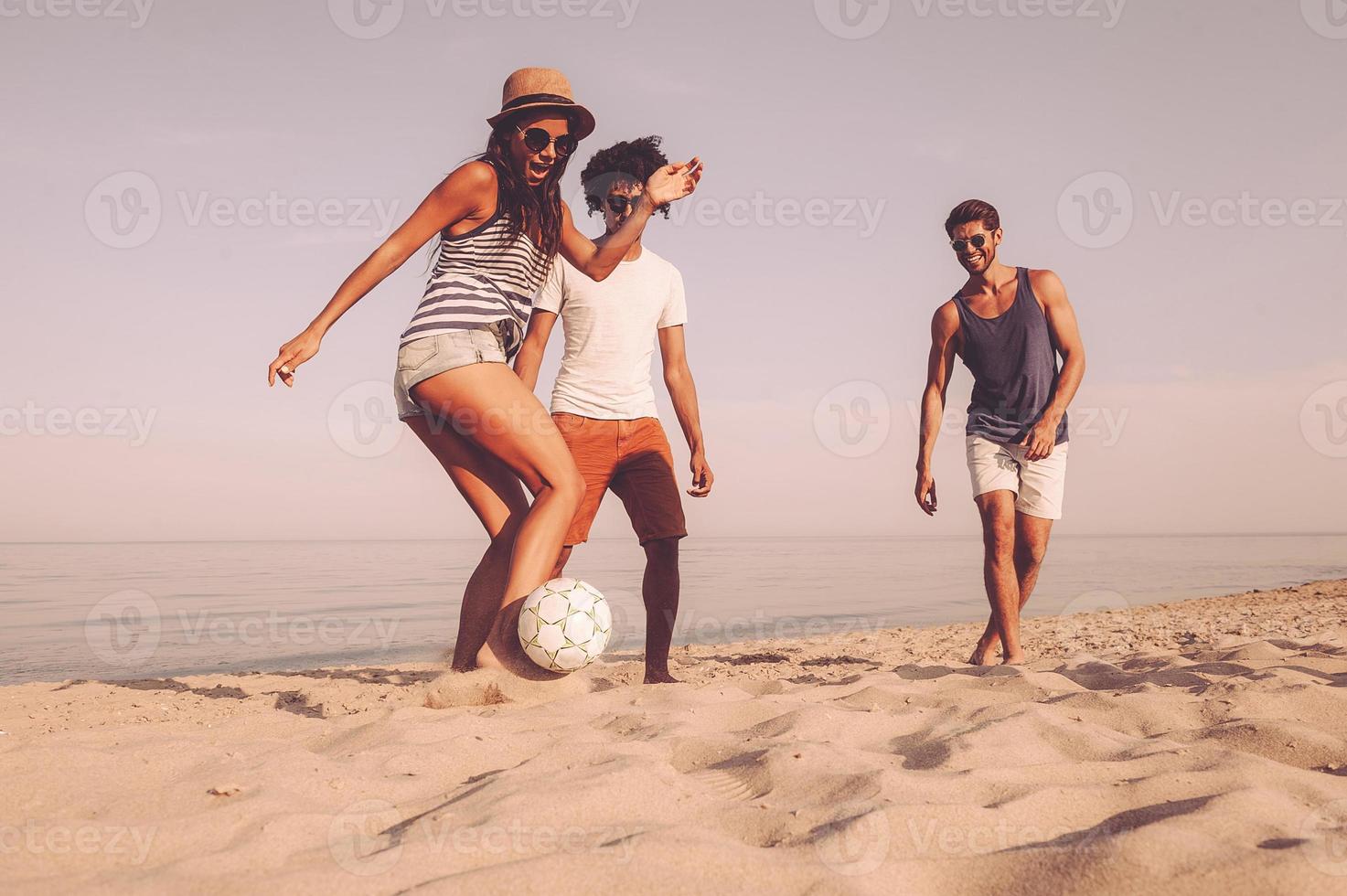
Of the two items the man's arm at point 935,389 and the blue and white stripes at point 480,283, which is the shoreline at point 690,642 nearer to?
the man's arm at point 935,389

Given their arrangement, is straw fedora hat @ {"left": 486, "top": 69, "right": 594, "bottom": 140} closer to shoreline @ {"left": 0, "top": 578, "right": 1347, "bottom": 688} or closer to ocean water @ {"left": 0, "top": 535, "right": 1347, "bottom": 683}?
shoreline @ {"left": 0, "top": 578, "right": 1347, "bottom": 688}

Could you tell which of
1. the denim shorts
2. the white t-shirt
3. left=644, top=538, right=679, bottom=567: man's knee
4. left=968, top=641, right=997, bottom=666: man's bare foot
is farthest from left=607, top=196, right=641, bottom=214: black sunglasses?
left=968, top=641, right=997, bottom=666: man's bare foot

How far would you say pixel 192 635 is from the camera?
8.70 m

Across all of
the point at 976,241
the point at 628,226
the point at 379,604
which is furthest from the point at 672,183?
the point at 379,604

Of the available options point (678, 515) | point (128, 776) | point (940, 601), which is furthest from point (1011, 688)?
point (940, 601)

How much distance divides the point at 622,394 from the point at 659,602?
104 centimetres

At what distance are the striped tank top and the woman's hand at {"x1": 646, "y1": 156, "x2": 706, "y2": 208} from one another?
1.71 feet

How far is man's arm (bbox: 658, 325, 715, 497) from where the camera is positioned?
4.81 meters

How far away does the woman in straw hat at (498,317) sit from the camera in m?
3.51

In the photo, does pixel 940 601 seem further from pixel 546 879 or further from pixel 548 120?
pixel 546 879

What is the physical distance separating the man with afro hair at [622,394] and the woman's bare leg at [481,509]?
455 millimetres

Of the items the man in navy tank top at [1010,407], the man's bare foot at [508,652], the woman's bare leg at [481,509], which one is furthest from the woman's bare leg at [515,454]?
the man in navy tank top at [1010,407]

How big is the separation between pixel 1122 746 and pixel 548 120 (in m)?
2.95

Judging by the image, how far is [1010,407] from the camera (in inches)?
203
